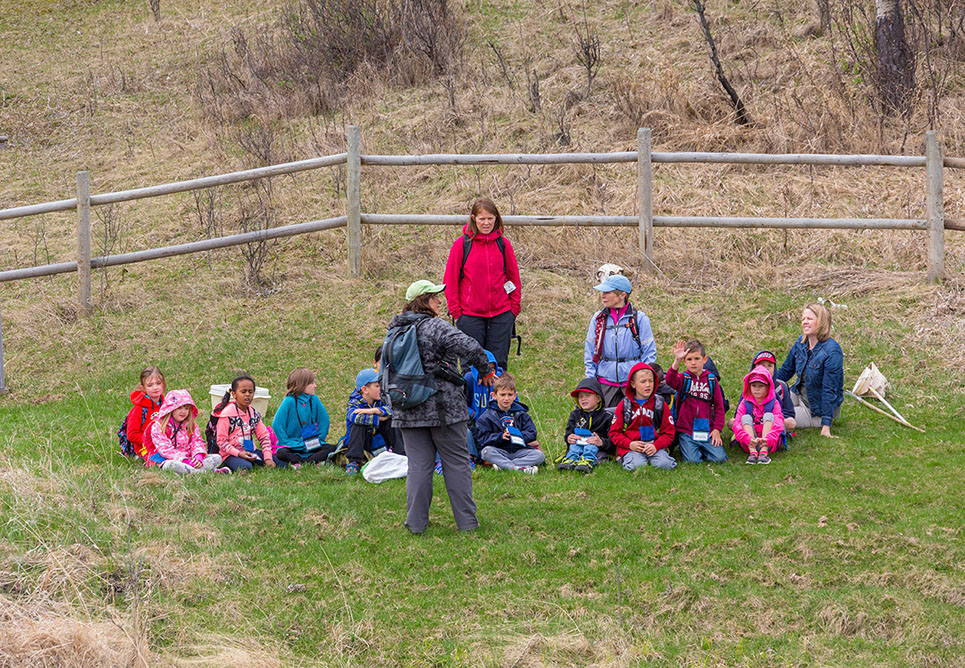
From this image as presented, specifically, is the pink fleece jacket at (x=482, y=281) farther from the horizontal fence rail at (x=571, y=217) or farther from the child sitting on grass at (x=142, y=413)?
the horizontal fence rail at (x=571, y=217)

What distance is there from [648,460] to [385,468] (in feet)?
6.23

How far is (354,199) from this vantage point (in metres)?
12.4

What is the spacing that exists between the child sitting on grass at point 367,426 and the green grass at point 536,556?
24 cm

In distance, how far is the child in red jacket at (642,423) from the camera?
8094 mm

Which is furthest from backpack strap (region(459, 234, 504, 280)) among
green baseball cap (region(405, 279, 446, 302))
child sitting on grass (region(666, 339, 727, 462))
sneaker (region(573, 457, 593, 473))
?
green baseball cap (region(405, 279, 446, 302))

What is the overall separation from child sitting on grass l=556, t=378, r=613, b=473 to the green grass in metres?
0.22

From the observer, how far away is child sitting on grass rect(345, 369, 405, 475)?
8.27m

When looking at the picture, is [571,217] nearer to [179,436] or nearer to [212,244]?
[212,244]

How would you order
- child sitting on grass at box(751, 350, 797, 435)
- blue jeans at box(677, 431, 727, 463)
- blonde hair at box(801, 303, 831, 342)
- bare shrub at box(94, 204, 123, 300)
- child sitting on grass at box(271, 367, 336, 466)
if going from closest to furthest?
blue jeans at box(677, 431, 727, 463) → child sitting on grass at box(271, 367, 336, 466) → child sitting on grass at box(751, 350, 797, 435) → blonde hair at box(801, 303, 831, 342) → bare shrub at box(94, 204, 123, 300)

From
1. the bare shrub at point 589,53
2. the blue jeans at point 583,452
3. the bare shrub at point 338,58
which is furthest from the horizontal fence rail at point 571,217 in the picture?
the bare shrub at point 338,58

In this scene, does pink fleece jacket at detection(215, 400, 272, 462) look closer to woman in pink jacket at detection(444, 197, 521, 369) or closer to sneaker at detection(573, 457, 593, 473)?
woman in pink jacket at detection(444, 197, 521, 369)

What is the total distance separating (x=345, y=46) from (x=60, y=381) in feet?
29.9

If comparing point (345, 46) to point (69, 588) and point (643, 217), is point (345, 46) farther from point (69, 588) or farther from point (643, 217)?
point (69, 588)

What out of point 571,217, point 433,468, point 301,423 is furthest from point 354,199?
point 433,468
